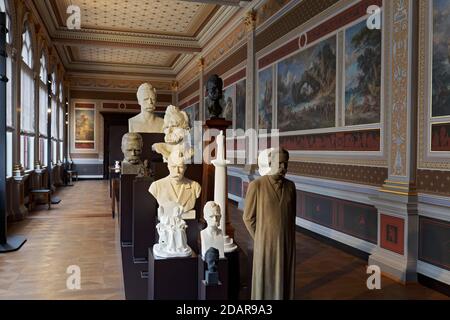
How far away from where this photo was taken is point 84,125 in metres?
21.2

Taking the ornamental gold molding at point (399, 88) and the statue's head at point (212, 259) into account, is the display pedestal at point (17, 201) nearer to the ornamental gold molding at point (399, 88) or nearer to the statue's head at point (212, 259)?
the statue's head at point (212, 259)

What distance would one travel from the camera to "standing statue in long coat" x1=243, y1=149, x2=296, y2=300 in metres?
3.05

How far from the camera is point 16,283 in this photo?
15.0ft

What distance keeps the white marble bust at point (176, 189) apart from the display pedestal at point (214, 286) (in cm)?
81

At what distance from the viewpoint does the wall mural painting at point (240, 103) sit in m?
11.3

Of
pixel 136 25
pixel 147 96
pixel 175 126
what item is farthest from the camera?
pixel 136 25

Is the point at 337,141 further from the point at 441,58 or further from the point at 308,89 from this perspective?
the point at 441,58

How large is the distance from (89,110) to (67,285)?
58.8 ft

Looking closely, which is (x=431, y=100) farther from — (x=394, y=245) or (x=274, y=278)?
(x=274, y=278)

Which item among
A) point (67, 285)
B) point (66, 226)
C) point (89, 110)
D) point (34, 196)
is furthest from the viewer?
point (89, 110)

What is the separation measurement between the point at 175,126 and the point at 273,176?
2.21 m

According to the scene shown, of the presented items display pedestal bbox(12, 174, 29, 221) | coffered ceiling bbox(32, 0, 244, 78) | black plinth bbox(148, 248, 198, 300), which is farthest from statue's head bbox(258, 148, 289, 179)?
coffered ceiling bbox(32, 0, 244, 78)

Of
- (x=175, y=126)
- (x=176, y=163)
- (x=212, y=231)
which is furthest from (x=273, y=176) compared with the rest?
(x=175, y=126)

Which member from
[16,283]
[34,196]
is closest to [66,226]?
[34,196]
